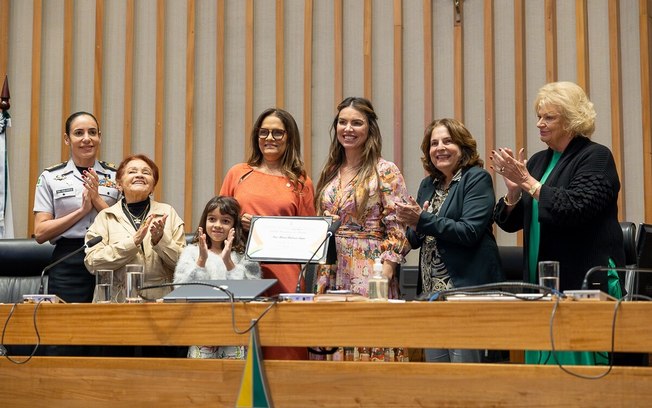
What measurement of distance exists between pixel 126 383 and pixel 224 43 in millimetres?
3041

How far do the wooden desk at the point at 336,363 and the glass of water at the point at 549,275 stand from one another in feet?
1.08

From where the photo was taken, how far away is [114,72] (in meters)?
5.09

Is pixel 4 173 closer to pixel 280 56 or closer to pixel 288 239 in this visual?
pixel 280 56

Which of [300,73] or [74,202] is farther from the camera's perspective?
[300,73]

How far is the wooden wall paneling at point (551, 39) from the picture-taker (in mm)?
4629

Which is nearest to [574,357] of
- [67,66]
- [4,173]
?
[4,173]

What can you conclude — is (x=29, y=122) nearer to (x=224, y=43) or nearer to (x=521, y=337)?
(x=224, y=43)

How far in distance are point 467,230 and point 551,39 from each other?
1.94m

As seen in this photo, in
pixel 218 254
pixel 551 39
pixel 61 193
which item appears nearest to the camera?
pixel 218 254

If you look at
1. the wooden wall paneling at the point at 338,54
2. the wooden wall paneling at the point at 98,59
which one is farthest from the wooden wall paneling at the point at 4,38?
the wooden wall paneling at the point at 338,54

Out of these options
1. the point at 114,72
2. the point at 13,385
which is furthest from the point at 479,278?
the point at 114,72

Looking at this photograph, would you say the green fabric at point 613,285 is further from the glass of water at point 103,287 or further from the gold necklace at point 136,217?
the gold necklace at point 136,217

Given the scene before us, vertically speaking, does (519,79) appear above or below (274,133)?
above

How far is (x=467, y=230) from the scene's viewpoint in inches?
123
